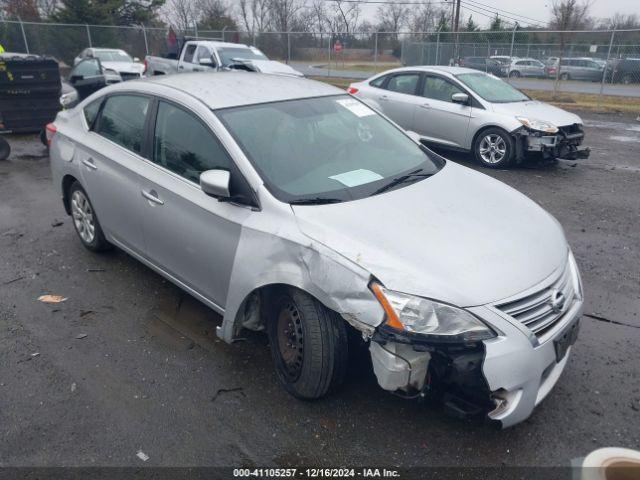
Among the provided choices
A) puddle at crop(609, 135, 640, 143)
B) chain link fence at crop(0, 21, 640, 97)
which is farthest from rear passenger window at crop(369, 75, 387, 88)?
chain link fence at crop(0, 21, 640, 97)

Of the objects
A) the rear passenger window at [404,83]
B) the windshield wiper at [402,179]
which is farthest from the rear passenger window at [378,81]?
the windshield wiper at [402,179]

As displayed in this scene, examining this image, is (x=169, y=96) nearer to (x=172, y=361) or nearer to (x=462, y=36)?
(x=172, y=361)

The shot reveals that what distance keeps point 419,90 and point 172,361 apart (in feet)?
23.9

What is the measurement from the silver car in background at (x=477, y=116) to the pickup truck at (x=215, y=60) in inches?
196

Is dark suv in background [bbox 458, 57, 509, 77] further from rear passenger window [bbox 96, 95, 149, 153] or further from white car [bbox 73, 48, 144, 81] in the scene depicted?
rear passenger window [bbox 96, 95, 149, 153]

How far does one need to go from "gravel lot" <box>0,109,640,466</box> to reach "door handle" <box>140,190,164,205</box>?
928 millimetres

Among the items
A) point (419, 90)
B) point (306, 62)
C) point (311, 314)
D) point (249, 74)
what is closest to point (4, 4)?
point (306, 62)

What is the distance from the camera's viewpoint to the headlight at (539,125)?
8.03m

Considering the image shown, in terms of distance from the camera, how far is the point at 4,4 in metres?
37.0

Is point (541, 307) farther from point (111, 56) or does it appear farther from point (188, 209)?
point (111, 56)

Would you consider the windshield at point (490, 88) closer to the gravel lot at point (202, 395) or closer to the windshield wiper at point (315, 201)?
the gravel lot at point (202, 395)

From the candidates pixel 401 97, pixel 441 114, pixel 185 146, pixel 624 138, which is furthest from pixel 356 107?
pixel 624 138

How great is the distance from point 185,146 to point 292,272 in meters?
1.40

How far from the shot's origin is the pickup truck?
45.6 ft
